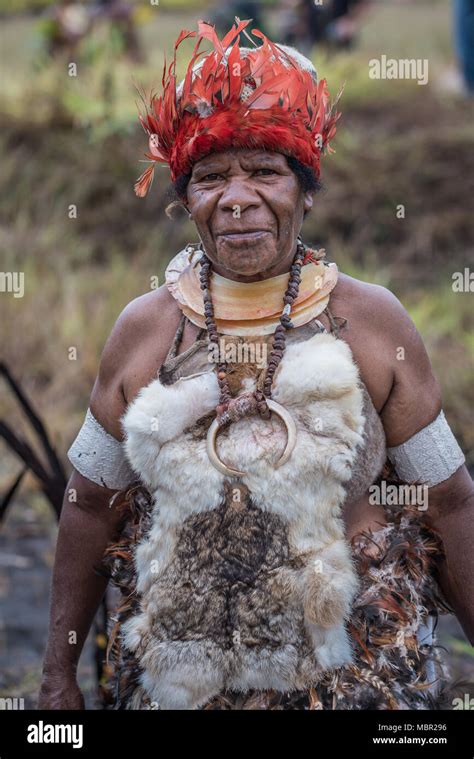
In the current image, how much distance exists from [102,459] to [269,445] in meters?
0.49

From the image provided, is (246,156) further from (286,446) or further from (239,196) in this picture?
(286,446)

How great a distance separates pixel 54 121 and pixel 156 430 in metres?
6.75

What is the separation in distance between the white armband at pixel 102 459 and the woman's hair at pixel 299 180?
1.81 feet

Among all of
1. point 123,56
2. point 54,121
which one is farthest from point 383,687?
point 123,56

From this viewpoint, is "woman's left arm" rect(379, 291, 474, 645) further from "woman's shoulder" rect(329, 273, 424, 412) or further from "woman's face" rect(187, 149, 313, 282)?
"woman's face" rect(187, 149, 313, 282)

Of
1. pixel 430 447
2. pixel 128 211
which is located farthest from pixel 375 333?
pixel 128 211

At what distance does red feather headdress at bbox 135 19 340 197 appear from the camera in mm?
2184

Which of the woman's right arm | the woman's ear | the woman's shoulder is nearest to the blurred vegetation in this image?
the woman's right arm

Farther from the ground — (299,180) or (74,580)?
(299,180)

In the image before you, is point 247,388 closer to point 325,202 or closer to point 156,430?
point 156,430

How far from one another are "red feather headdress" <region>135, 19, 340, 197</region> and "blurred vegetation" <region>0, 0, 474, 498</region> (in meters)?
3.25

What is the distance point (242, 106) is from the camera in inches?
85.9

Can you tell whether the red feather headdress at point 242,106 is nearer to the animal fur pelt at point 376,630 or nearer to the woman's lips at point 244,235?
the woman's lips at point 244,235
